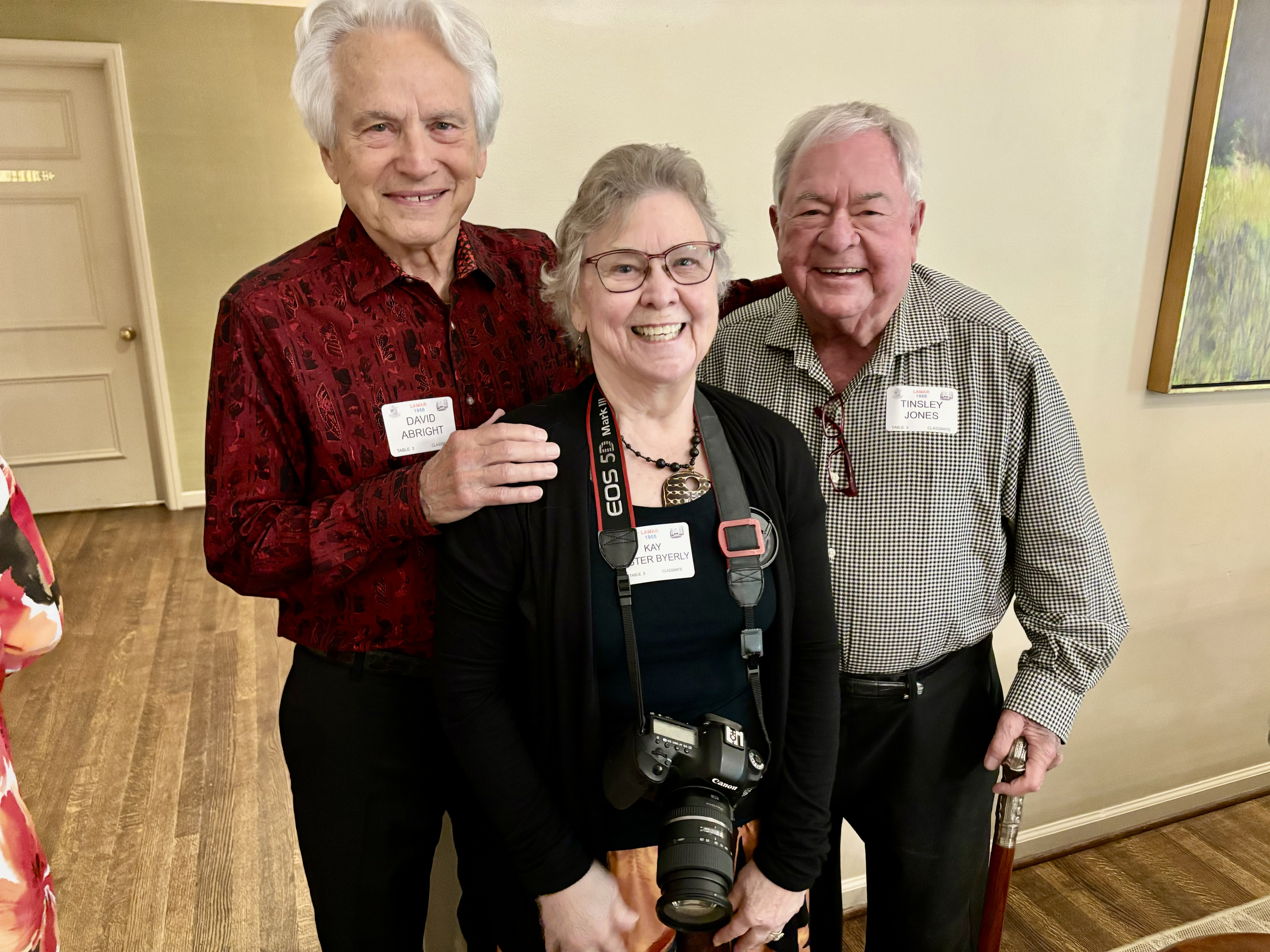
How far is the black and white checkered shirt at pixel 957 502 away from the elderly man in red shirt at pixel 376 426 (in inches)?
20.8

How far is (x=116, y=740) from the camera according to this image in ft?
10.1

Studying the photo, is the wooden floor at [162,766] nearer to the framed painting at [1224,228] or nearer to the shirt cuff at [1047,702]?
the shirt cuff at [1047,702]

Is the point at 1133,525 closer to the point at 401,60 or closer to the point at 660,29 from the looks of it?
the point at 660,29

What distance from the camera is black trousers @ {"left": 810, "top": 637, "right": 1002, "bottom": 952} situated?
1530mm

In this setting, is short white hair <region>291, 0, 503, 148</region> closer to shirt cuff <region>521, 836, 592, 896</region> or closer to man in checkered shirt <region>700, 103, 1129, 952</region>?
man in checkered shirt <region>700, 103, 1129, 952</region>

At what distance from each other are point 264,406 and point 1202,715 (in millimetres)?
3105

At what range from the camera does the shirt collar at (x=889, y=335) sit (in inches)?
58.2

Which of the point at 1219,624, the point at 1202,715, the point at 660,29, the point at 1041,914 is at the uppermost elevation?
the point at 660,29

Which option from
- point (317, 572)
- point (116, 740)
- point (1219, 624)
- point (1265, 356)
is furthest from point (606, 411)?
point (116, 740)

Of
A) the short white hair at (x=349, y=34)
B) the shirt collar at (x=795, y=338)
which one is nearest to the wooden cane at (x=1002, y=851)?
the shirt collar at (x=795, y=338)

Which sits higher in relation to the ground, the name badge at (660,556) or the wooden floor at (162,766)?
the name badge at (660,556)

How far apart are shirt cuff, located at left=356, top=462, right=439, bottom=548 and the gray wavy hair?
1.05 feet

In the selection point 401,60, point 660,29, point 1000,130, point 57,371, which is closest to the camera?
point 401,60

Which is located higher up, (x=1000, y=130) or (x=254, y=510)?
(x=1000, y=130)
